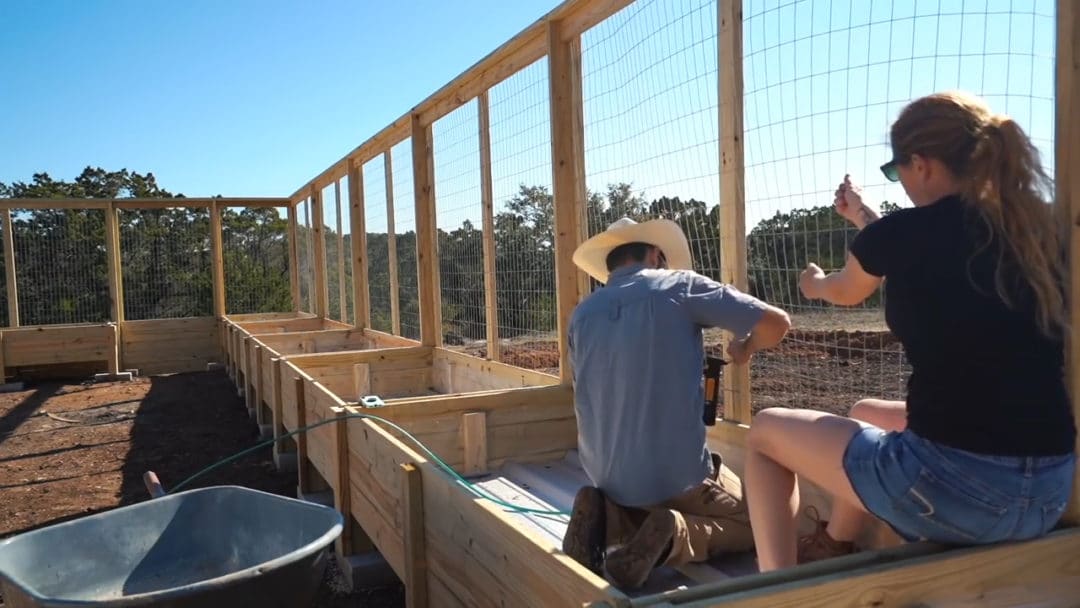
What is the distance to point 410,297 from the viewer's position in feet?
24.1

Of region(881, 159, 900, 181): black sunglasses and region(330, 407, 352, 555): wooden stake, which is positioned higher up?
region(881, 159, 900, 181): black sunglasses

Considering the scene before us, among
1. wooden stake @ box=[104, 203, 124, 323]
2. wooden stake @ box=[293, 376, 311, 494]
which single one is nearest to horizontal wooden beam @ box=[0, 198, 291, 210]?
wooden stake @ box=[104, 203, 124, 323]

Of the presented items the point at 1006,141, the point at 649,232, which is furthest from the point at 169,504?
the point at 1006,141

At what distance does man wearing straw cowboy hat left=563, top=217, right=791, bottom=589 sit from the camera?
90.0 inches

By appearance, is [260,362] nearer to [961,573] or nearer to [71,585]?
[71,585]

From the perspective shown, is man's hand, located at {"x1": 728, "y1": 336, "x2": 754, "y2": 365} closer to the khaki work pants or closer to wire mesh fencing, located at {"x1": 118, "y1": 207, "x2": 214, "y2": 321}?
the khaki work pants

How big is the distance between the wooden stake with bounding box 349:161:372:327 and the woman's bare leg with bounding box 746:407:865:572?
277 inches

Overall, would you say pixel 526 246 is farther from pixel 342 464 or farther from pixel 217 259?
pixel 217 259

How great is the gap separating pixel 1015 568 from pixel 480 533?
4.16 feet

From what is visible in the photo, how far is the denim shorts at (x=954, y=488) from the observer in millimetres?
1669

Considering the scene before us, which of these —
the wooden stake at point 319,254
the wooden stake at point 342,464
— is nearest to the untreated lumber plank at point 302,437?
the wooden stake at point 342,464

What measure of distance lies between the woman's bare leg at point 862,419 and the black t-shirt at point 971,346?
0.38 meters

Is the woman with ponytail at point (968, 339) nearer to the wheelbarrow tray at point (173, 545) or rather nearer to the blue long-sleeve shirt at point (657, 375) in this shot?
the blue long-sleeve shirt at point (657, 375)

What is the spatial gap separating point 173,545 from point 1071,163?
289 cm
